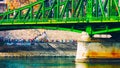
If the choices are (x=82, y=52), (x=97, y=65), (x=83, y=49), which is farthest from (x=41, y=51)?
(x=97, y=65)

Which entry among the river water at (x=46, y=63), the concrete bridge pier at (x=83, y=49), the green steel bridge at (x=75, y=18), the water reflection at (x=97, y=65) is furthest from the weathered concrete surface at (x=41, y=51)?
the water reflection at (x=97, y=65)

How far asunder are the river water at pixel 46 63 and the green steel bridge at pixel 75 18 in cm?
657

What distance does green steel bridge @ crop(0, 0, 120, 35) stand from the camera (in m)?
157

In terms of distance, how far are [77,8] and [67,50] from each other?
17840 millimetres

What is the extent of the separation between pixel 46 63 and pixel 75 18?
9.84m

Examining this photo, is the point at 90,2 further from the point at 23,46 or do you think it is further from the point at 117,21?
the point at 23,46

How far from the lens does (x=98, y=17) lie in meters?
159

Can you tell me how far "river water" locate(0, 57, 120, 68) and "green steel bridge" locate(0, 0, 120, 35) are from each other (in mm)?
6574

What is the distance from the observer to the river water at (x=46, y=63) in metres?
151

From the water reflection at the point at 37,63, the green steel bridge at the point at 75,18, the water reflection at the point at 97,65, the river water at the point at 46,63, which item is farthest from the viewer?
the green steel bridge at the point at 75,18

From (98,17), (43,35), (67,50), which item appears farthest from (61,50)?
(98,17)

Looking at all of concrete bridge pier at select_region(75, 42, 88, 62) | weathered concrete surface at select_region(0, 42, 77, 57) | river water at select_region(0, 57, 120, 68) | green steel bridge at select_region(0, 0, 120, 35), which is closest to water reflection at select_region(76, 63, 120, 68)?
river water at select_region(0, 57, 120, 68)

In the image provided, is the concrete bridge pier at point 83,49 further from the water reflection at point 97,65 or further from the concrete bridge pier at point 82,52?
the water reflection at point 97,65

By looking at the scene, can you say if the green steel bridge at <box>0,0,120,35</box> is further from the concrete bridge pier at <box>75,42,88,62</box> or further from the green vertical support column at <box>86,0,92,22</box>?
the concrete bridge pier at <box>75,42,88,62</box>
